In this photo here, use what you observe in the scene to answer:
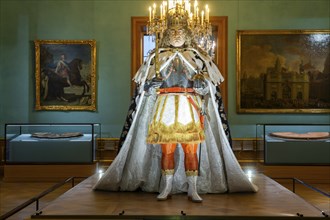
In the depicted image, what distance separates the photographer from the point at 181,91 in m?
6.51

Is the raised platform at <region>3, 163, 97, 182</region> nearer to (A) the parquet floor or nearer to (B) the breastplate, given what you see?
(A) the parquet floor

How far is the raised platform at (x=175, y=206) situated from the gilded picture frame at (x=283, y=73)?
5.02 metres

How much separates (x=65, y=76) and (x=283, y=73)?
5444 mm

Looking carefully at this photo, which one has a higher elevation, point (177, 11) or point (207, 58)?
point (177, 11)

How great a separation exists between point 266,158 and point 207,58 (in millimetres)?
4540

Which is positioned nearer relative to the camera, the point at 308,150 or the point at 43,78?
the point at 308,150

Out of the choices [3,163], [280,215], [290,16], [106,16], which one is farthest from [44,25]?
[280,215]

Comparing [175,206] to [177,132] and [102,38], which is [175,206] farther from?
[102,38]

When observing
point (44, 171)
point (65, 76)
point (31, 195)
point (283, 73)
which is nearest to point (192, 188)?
point (31, 195)

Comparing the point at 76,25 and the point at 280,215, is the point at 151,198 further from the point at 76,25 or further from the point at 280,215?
the point at 76,25

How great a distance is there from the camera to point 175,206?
19.5 feet

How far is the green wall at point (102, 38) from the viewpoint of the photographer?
462 inches

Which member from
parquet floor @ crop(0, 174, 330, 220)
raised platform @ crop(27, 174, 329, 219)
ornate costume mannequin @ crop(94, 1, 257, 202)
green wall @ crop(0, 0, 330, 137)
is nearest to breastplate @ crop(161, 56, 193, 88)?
ornate costume mannequin @ crop(94, 1, 257, 202)

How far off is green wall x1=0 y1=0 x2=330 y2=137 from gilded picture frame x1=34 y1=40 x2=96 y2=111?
18 cm
